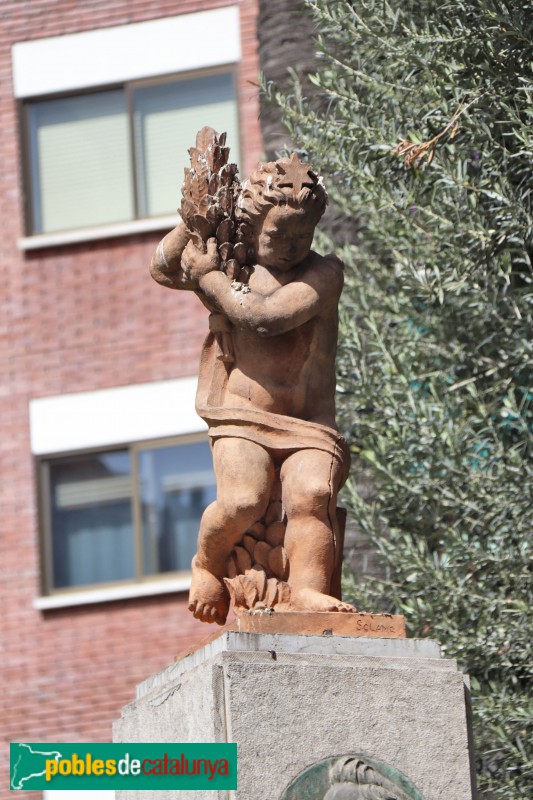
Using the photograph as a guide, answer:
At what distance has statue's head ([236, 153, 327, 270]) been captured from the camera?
7082 millimetres

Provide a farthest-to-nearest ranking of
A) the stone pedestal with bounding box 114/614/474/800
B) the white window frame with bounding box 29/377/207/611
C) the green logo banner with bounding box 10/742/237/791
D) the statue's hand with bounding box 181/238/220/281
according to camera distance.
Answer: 1. the white window frame with bounding box 29/377/207/611
2. the statue's hand with bounding box 181/238/220/281
3. the green logo banner with bounding box 10/742/237/791
4. the stone pedestal with bounding box 114/614/474/800

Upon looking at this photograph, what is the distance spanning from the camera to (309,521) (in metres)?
7.02

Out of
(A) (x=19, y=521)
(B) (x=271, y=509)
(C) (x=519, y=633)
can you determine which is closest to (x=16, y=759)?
(B) (x=271, y=509)

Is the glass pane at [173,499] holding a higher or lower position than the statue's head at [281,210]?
higher

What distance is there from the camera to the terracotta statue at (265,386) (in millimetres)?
7027

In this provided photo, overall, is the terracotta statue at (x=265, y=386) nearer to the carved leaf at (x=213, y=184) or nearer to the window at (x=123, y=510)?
the carved leaf at (x=213, y=184)

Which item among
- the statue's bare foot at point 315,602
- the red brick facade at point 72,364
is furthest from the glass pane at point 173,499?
the statue's bare foot at point 315,602

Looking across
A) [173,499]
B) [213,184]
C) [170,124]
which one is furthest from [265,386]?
[170,124]

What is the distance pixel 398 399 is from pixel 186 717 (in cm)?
407

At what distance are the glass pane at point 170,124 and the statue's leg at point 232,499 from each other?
8.48 m

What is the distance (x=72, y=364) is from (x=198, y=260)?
7.97 metres

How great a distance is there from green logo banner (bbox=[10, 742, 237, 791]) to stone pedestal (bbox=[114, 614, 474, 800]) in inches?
3.6

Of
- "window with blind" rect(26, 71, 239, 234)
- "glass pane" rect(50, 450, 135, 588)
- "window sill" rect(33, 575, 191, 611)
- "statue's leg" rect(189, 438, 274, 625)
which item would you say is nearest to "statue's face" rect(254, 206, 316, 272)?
"statue's leg" rect(189, 438, 274, 625)
